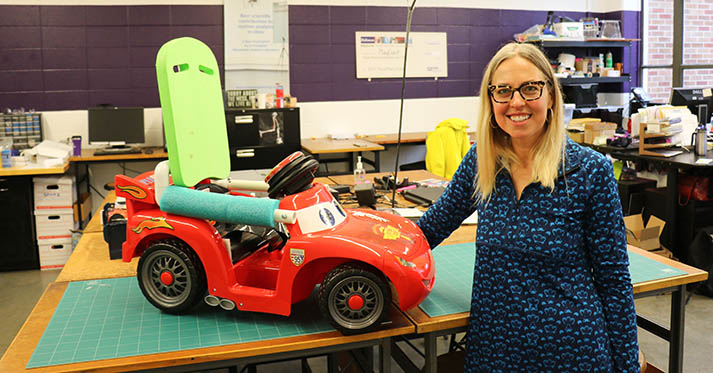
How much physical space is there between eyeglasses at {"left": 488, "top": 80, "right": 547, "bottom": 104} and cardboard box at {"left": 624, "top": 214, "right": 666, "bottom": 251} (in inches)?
123

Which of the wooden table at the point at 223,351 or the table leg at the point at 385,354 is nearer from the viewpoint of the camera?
the wooden table at the point at 223,351

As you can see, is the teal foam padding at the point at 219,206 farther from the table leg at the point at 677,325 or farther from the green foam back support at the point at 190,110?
the table leg at the point at 677,325

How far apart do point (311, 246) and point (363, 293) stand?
179mm

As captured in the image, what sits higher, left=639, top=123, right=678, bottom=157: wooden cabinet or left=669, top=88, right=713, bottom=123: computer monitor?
left=669, top=88, right=713, bottom=123: computer monitor

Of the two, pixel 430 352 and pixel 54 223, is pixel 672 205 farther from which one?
pixel 54 223

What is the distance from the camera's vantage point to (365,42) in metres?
6.75

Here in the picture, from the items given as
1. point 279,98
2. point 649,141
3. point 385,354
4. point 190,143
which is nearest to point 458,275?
point 385,354

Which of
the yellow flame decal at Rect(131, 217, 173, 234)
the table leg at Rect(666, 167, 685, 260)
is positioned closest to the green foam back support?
the yellow flame decal at Rect(131, 217, 173, 234)

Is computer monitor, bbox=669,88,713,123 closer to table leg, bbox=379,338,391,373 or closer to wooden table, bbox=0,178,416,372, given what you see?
wooden table, bbox=0,178,416,372

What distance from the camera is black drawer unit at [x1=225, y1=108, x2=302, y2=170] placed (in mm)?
5715

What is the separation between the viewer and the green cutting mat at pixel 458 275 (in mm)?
1742

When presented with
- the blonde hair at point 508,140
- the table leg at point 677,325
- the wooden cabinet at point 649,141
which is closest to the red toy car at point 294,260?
the blonde hair at point 508,140

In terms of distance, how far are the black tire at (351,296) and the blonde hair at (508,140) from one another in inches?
15.7

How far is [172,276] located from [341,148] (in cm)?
423
